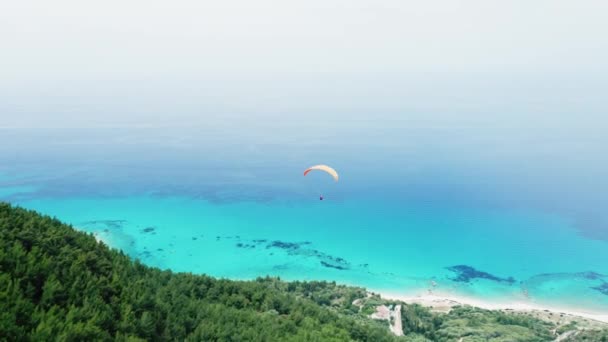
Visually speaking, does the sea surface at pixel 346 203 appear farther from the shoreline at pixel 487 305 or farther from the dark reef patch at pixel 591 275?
the shoreline at pixel 487 305

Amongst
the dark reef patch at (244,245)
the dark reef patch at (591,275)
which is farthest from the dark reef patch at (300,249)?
the dark reef patch at (591,275)

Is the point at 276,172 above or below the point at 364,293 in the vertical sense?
above

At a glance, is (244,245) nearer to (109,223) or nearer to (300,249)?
(300,249)

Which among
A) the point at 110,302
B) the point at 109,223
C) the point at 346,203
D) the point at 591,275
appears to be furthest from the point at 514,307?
the point at 109,223

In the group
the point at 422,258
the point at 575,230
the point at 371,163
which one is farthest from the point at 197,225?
the point at 575,230

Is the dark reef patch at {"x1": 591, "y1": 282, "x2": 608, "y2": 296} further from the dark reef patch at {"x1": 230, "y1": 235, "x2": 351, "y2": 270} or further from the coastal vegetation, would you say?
the coastal vegetation

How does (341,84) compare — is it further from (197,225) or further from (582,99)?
(197,225)
